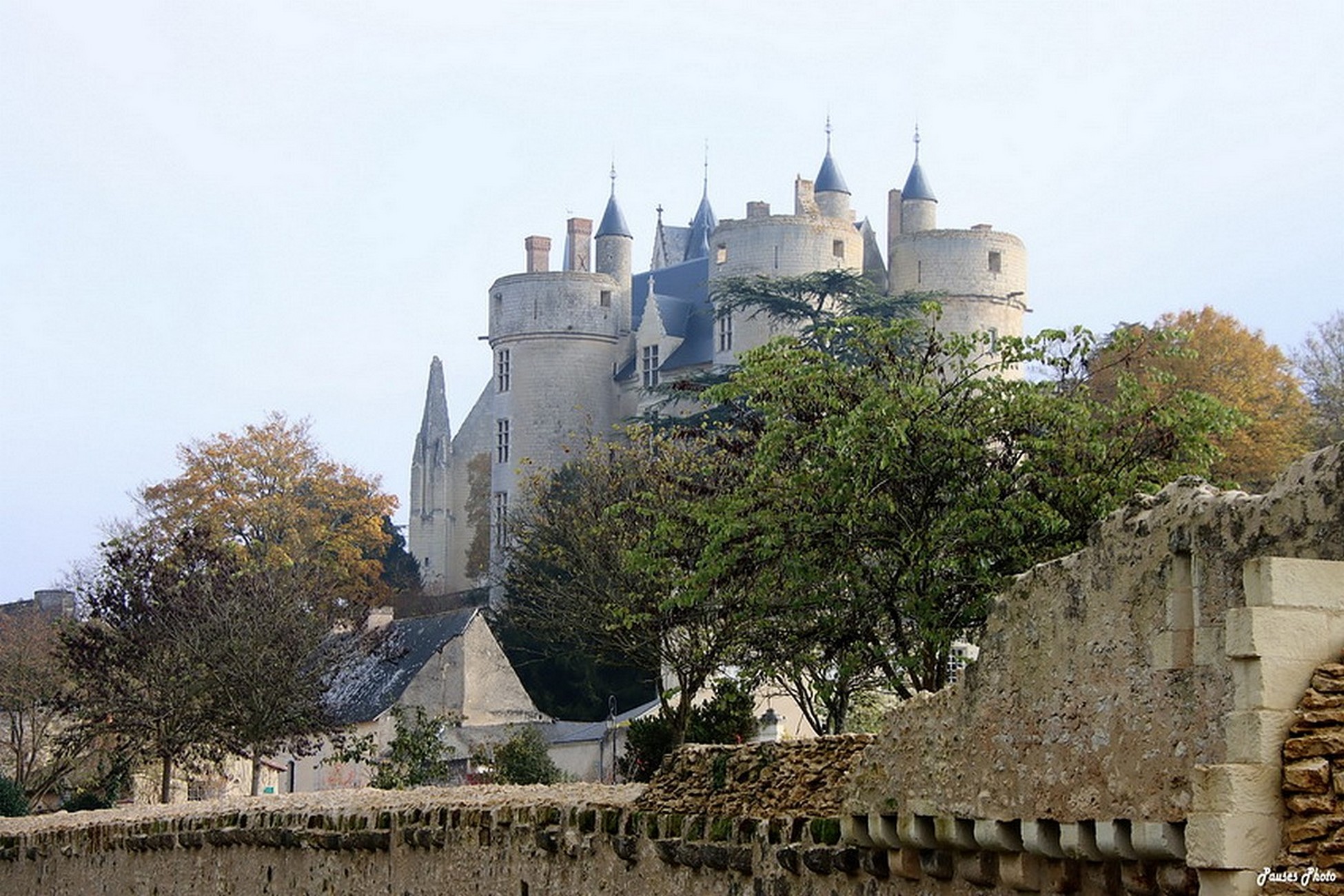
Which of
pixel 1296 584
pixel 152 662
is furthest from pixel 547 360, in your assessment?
pixel 1296 584

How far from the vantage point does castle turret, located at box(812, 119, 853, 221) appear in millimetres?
83750

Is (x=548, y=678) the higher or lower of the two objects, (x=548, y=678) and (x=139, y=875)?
the higher

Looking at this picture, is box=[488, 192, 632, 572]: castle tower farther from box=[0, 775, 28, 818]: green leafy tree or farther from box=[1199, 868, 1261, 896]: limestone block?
box=[1199, 868, 1261, 896]: limestone block

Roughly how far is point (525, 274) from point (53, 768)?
4119 centimetres

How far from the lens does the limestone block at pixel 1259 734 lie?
29.1 ft

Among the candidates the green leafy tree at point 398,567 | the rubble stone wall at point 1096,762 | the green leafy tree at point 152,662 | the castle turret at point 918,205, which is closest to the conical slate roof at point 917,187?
the castle turret at point 918,205

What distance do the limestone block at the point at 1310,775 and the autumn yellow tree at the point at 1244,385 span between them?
40853 mm

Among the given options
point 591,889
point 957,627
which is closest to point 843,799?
point 591,889

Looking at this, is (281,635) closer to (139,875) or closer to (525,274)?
(139,875)

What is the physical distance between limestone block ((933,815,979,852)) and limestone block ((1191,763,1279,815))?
8.08ft

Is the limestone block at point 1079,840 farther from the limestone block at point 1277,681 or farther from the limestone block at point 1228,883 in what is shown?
the limestone block at point 1277,681

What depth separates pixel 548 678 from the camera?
54906mm

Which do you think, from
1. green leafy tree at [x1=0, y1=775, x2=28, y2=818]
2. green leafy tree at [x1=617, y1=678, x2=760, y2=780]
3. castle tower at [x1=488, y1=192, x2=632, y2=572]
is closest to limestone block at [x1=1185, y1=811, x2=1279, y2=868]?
green leafy tree at [x1=617, y1=678, x2=760, y2=780]

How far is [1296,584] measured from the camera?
29.4 ft
